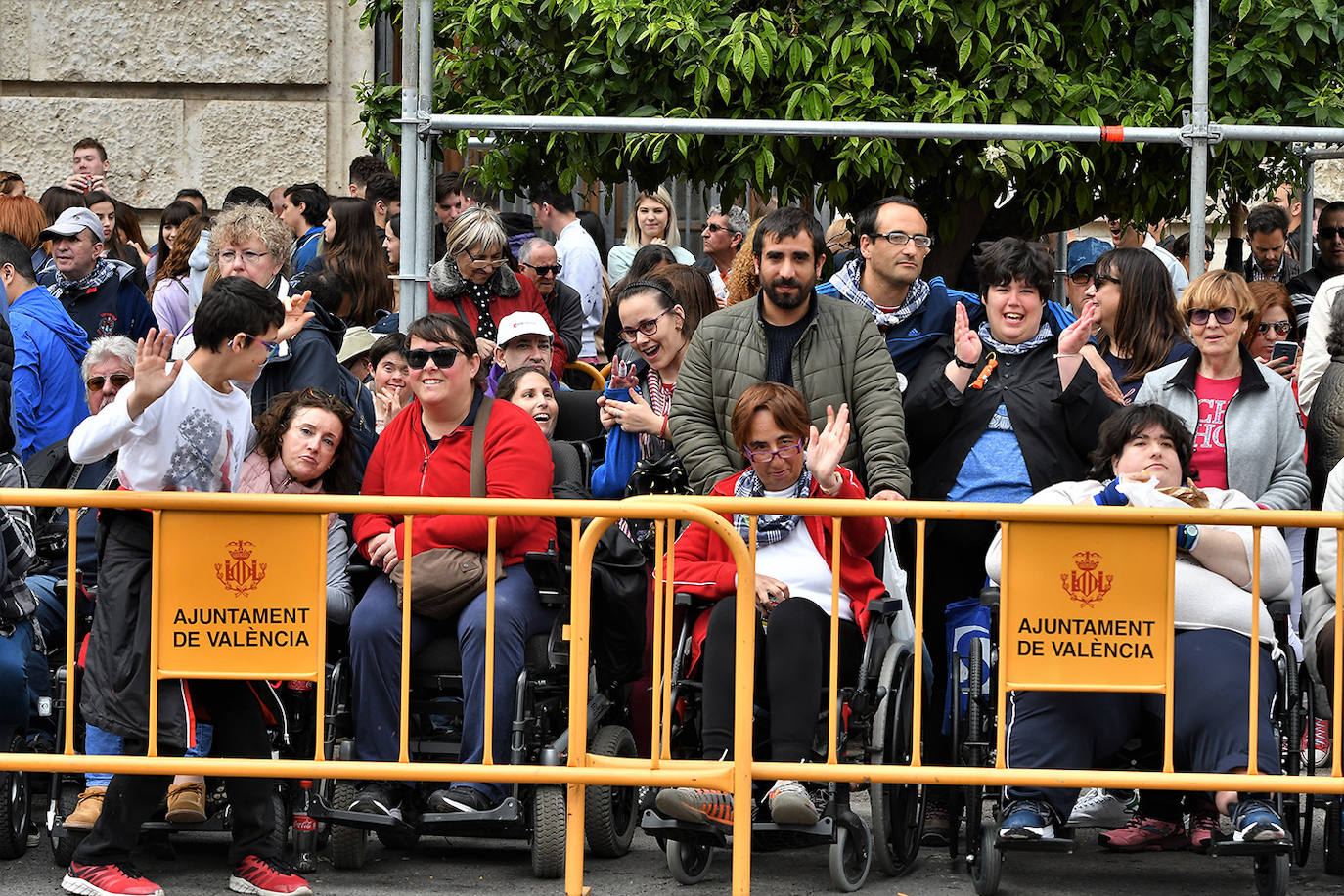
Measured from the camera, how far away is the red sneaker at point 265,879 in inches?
225

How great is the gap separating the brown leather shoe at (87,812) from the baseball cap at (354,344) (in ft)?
7.77

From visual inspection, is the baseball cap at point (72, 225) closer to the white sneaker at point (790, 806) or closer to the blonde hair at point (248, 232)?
the blonde hair at point (248, 232)

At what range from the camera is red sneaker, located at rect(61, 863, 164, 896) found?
5.62 metres

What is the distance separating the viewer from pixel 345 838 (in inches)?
240

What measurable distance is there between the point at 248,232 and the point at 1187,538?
12.7ft

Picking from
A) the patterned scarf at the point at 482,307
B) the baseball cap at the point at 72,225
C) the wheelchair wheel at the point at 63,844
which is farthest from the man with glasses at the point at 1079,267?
the wheelchair wheel at the point at 63,844

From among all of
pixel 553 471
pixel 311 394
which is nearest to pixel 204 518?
pixel 311 394

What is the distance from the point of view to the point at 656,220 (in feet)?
35.4

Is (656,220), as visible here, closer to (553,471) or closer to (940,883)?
(553,471)

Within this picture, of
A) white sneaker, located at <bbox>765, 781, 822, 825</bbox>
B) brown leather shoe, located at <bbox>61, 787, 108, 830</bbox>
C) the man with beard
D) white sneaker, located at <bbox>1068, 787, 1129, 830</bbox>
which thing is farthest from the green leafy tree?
brown leather shoe, located at <bbox>61, 787, 108, 830</bbox>

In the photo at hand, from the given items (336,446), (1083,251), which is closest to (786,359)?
(336,446)

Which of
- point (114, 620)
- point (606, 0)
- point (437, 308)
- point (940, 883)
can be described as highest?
point (606, 0)

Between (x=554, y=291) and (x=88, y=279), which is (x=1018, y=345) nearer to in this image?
(x=554, y=291)

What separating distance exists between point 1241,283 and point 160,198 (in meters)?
7.46
